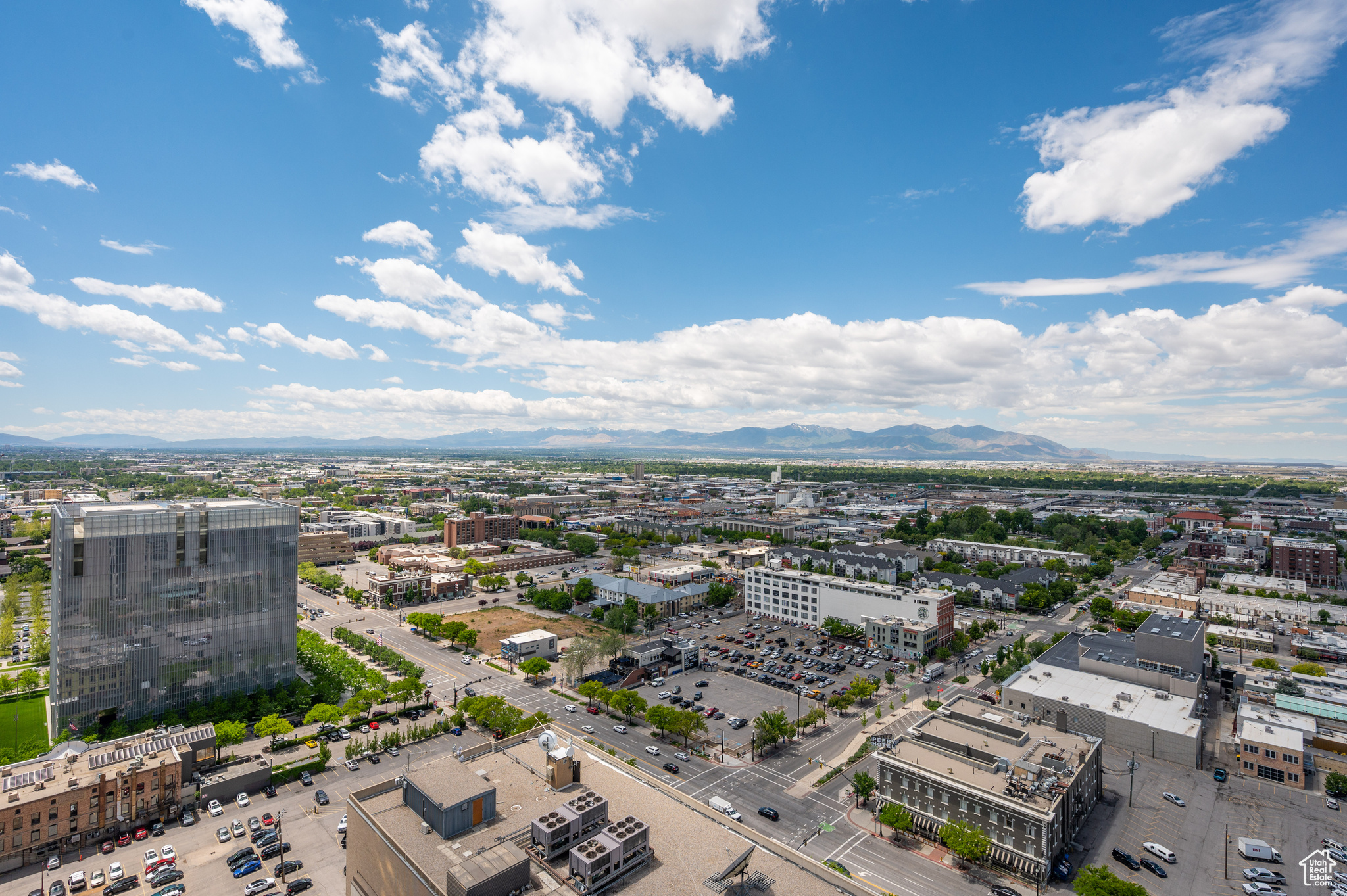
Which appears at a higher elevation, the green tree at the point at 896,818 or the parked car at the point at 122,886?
the green tree at the point at 896,818

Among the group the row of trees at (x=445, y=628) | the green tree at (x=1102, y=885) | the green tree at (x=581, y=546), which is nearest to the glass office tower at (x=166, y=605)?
the row of trees at (x=445, y=628)

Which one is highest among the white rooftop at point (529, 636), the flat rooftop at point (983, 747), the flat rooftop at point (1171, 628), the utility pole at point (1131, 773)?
the flat rooftop at point (1171, 628)

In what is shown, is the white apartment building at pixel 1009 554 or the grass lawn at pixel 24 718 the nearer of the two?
the grass lawn at pixel 24 718

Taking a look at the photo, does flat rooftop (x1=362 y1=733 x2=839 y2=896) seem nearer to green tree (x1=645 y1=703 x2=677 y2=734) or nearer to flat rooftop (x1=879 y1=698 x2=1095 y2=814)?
green tree (x1=645 y1=703 x2=677 y2=734)

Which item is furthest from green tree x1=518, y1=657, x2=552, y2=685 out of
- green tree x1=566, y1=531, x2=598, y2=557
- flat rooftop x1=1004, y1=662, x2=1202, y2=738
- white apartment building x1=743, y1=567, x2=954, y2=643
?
green tree x1=566, y1=531, x2=598, y2=557

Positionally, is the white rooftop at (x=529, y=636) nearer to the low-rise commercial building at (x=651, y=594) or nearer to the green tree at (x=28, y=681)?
the low-rise commercial building at (x=651, y=594)

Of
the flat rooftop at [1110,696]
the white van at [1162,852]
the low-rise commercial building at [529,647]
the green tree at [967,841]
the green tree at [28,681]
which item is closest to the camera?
the green tree at [967,841]
